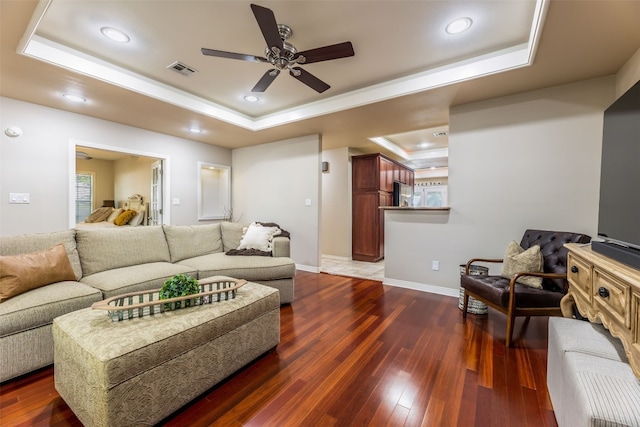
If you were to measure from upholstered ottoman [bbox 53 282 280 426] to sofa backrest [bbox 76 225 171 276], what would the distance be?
1.21 m

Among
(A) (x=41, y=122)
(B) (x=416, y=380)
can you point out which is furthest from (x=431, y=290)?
(A) (x=41, y=122)

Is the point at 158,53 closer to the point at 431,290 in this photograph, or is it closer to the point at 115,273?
the point at 115,273

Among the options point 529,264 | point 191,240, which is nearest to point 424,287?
point 529,264

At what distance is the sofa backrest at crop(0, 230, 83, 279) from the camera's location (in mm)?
2133

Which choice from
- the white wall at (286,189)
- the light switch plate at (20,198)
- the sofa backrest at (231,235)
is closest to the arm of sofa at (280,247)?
the sofa backrest at (231,235)

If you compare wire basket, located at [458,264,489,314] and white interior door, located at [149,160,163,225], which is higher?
Result: white interior door, located at [149,160,163,225]

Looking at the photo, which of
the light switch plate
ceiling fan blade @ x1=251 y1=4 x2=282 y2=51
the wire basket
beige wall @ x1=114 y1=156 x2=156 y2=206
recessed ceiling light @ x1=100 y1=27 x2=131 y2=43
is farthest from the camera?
beige wall @ x1=114 y1=156 x2=156 y2=206

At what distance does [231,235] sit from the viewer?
376cm

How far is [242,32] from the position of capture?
7.43 feet

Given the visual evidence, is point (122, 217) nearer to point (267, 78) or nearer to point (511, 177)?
point (267, 78)

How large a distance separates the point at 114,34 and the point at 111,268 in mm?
2124

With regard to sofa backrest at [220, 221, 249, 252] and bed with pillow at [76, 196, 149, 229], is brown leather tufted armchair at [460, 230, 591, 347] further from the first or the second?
bed with pillow at [76, 196, 149, 229]

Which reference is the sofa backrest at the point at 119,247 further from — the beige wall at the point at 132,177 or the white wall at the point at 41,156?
the beige wall at the point at 132,177

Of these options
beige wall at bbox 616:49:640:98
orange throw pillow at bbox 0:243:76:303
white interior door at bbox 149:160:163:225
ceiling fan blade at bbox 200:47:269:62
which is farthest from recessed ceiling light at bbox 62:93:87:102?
beige wall at bbox 616:49:640:98
